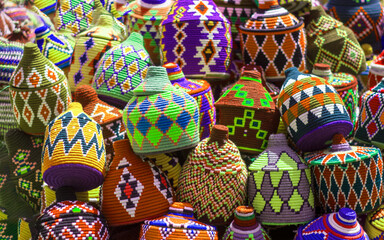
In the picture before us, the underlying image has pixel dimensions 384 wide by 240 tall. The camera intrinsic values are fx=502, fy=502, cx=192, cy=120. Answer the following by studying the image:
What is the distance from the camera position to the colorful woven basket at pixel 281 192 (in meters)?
2.64

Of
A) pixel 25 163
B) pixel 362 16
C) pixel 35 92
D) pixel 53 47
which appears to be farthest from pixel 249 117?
pixel 362 16

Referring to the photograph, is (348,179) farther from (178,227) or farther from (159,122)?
(159,122)

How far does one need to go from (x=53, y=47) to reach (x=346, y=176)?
7.10 feet

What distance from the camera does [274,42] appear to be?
332cm

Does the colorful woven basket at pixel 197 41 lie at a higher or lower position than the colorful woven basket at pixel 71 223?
higher

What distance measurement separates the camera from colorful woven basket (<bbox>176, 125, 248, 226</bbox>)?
262cm

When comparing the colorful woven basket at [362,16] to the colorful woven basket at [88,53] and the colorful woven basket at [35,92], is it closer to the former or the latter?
the colorful woven basket at [88,53]

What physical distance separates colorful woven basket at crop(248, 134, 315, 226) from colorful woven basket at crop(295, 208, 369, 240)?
0.42ft

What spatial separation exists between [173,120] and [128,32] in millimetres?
1455

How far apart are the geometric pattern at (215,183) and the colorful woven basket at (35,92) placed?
918 millimetres

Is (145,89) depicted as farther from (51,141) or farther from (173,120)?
(51,141)

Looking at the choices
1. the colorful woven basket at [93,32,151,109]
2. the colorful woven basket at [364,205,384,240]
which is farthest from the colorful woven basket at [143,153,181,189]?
the colorful woven basket at [364,205,384,240]

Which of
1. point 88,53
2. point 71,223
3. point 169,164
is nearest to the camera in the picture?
point 71,223

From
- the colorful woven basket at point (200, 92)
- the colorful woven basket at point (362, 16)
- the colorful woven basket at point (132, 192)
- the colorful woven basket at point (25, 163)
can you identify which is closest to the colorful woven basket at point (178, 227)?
the colorful woven basket at point (132, 192)
